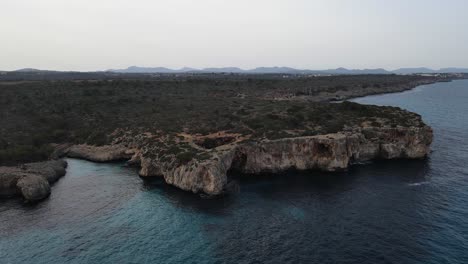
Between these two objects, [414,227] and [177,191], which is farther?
[177,191]

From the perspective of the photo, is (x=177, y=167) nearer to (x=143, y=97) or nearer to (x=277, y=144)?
(x=277, y=144)

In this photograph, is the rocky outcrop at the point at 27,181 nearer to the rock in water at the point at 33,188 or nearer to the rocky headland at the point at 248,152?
the rock in water at the point at 33,188

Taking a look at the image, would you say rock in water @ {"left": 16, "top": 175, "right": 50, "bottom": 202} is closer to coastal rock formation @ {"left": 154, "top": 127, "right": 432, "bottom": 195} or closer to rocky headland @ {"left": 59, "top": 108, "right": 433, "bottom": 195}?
rocky headland @ {"left": 59, "top": 108, "right": 433, "bottom": 195}

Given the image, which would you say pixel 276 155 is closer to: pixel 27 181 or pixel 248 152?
pixel 248 152

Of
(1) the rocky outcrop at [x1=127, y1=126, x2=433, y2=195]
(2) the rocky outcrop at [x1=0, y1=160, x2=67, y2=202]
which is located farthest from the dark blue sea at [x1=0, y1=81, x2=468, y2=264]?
(1) the rocky outcrop at [x1=127, y1=126, x2=433, y2=195]

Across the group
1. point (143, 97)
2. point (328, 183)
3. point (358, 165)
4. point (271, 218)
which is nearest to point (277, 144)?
point (328, 183)

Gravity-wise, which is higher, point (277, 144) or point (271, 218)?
point (277, 144)

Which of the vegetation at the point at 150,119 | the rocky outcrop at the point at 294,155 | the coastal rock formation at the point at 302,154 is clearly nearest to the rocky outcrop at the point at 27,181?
the vegetation at the point at 150,119
